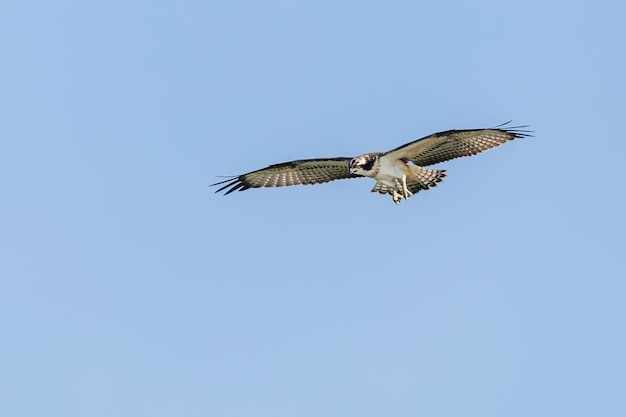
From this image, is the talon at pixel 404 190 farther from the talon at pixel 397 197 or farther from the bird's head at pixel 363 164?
the bird's head at pixel 363 164

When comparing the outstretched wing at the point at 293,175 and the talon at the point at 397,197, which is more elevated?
the outstretched wing at the point at 293,175

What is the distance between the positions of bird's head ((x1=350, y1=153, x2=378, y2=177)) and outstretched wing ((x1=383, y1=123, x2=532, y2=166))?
0.28 meters

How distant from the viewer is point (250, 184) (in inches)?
1016

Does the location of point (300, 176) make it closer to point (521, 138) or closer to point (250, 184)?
point (250, 184)

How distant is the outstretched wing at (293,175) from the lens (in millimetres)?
24984

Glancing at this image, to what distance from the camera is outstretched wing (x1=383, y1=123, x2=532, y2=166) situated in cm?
2352

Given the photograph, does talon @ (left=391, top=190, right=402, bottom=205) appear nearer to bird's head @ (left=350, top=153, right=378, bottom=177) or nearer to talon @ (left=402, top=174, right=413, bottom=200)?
talon @ (left=402, top=174, right=413, bottom=200)

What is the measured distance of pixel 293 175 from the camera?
25484 millimetres

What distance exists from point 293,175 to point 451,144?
3355mm

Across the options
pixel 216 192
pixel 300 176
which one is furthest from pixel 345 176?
pixel 216 192

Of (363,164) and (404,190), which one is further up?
(363,164)

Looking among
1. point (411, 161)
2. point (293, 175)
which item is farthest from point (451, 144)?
point (293, 175)

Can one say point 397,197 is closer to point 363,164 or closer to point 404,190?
point 404,190

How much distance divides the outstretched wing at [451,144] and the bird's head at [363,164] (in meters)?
0.28
